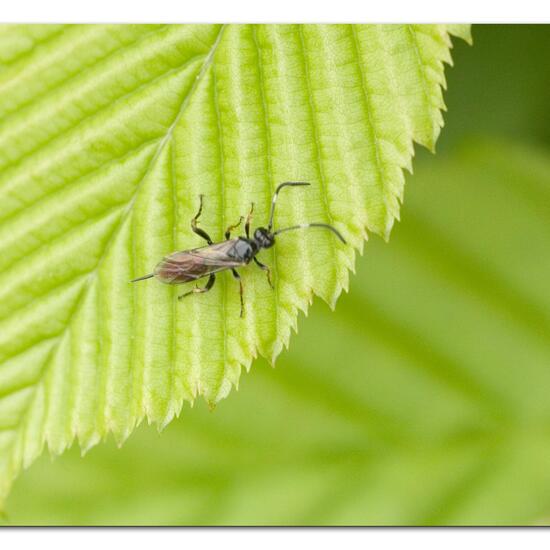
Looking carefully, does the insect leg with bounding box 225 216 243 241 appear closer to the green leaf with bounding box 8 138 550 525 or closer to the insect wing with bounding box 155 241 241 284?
the insect wing with bounding box 155 241 241 284

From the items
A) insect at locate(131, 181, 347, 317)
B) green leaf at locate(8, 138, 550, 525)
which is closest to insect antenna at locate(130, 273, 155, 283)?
insect at locate(131, 181, 347, 317)

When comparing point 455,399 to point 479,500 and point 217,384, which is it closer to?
point 479,500
